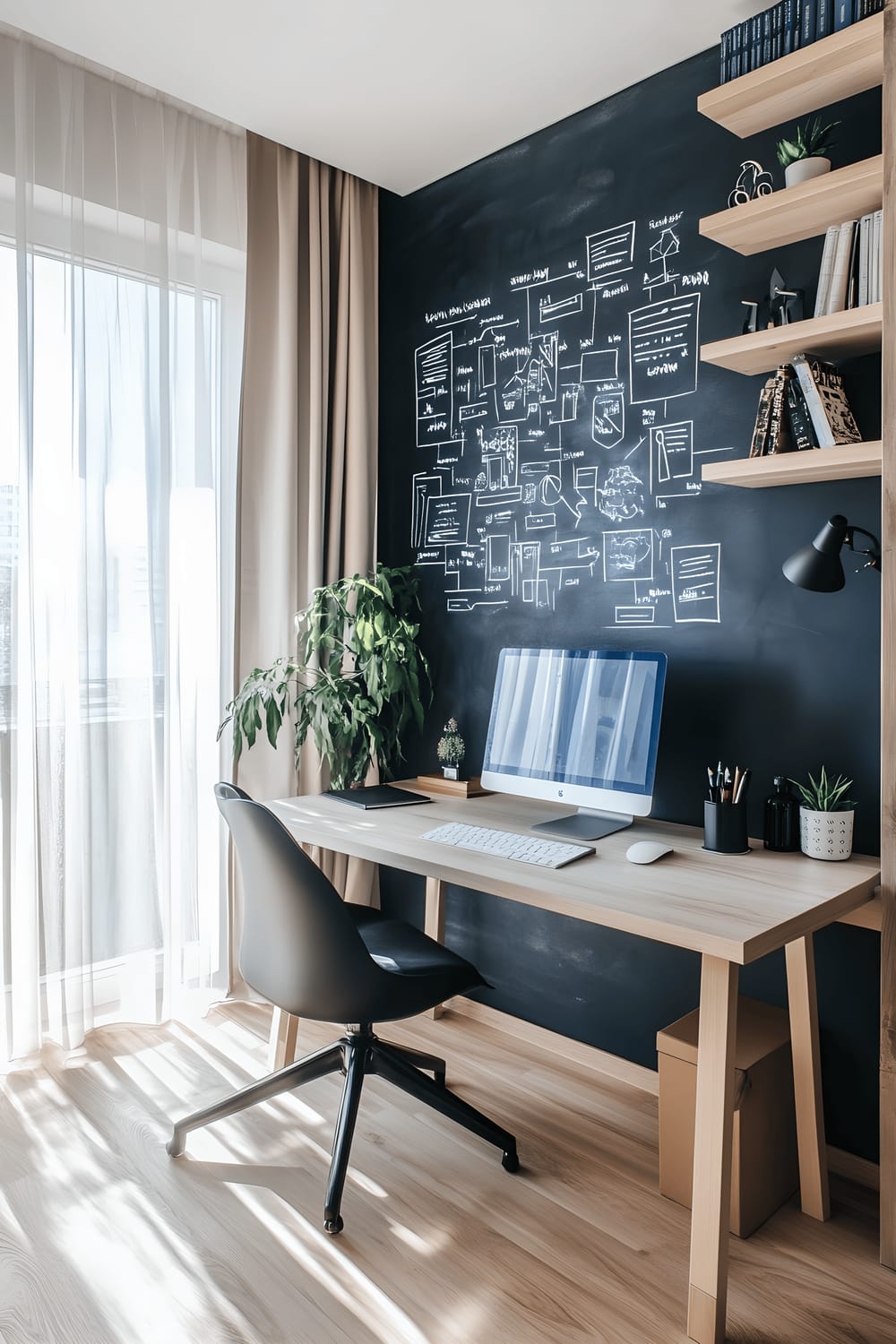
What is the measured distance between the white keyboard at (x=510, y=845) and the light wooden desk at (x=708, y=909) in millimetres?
23

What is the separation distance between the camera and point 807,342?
185 centimetres

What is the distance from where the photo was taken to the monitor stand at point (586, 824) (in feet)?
6.72

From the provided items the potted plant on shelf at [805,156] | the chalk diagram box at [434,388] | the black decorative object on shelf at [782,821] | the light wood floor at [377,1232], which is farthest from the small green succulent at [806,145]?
the light wood floor at [377,1232]

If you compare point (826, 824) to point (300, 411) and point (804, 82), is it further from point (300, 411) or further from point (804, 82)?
point (300, 411)

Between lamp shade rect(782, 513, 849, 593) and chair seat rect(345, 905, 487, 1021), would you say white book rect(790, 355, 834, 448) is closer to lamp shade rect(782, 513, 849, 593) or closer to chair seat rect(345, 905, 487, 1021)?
lamp shade rect(782, 513, 849, 593)

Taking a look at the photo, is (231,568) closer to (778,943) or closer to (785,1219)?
(778,943)

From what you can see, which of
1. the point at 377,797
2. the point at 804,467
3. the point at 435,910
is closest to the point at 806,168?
the point at 804,467

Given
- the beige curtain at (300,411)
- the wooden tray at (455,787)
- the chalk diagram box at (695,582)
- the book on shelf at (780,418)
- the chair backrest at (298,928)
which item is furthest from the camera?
the beige curtain at (300,411)

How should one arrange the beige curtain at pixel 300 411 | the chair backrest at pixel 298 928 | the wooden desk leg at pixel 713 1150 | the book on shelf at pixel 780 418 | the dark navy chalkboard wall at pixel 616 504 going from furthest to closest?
the beige curtain at pixel 300 411, the dark navy chalkboard wall at pixel 616 504, the book on shelf at pixel 780 418, the chair backrest at pixel 298 928, the wooden desk leg at pixel 713 1150

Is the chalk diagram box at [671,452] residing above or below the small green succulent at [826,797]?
above

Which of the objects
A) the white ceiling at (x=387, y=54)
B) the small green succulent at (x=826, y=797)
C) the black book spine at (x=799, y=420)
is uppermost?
the white ceiling at (x=387, y=54)

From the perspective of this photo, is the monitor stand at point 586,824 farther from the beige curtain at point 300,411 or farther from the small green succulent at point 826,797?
the beige curtain at point 300,411

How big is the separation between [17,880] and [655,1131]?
1.74 metres

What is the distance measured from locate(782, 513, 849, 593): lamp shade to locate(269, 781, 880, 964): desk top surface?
22.4 inches
